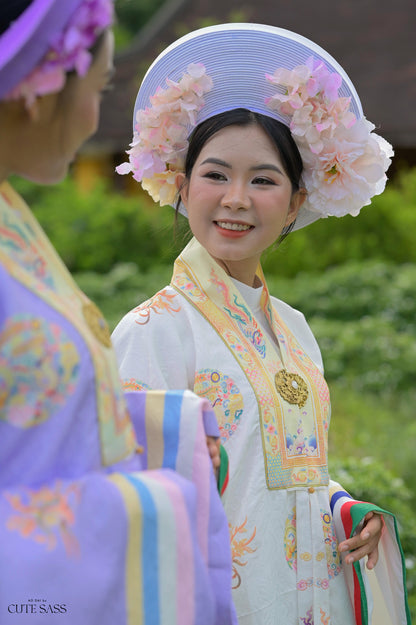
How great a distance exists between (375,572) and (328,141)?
1172mm

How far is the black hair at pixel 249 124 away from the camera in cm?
233

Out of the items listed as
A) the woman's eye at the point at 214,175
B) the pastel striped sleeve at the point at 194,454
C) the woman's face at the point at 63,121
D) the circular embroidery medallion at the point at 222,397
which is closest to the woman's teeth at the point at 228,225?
the woman's eye at the point at 214,175

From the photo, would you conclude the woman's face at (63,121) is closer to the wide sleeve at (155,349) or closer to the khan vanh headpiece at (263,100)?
the wide sleeve at (155,349)

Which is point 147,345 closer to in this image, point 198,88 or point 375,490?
point 198,88

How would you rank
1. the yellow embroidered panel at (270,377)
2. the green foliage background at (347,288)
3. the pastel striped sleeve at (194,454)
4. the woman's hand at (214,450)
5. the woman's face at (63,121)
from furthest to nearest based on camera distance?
the green foliage background at (347,288), the yellow embroidered panel at (270,377), the woman's hand at (214,450), the pastel striped sleeve at (194,454), the woman's face at (63,121)

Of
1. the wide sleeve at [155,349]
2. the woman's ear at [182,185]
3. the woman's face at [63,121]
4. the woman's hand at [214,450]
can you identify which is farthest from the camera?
the woman's ear at [182,185]

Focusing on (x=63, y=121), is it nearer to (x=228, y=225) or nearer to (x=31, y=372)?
(x=31, y=372)

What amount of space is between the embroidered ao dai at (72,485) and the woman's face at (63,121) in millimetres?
79

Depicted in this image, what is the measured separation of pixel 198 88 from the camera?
7.75ft

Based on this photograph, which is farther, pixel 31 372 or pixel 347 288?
pixel 347 288

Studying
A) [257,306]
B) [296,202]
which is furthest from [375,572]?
[296,202]

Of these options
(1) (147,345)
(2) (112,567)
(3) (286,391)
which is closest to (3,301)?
(2) (112,567)

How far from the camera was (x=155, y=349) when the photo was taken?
2.18 meters

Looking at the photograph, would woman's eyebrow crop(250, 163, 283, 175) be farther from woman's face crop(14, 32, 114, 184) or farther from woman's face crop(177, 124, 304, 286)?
woman's face crop(14, 32, 114, 184)
